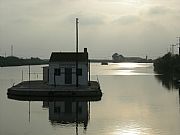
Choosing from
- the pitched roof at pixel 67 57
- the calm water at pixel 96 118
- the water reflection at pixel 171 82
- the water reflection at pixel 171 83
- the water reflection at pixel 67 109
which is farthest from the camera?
the water reflection at pixel 171 82

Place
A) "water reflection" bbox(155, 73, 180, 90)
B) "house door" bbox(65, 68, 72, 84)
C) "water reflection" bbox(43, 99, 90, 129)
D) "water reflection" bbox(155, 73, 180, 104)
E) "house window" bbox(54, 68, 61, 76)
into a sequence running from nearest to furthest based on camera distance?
"water reflection" bbox(43, 99, 90, 129)
"house door" bbox(65, 68, 72, 84)
"house window" bbox(54, 68, 61, 76)
"water reflection" bbox(155, 73, 180, 104)
"water reflection" bbox(155, 73, 180, 90)

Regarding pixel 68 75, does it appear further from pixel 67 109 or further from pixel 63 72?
pixel 67 109

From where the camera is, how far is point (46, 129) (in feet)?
59.1

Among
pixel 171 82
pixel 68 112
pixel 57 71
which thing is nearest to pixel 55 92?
pixel 57 71

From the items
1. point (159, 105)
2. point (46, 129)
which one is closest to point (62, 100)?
point (159, 105)

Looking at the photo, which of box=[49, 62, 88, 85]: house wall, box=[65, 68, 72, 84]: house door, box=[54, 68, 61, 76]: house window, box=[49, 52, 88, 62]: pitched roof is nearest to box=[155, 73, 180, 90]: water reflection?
box=[49, 52, 88, 62]: pitched roof

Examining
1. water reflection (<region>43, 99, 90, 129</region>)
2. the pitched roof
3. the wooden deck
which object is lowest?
water reflection (<region>43, 99, 90, 129</region>)

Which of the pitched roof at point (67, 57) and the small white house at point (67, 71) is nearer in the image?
the small white house at point (67, 71)

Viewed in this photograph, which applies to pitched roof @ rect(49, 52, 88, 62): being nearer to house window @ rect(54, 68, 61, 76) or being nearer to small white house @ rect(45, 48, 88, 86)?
small white house @ rect(45, 48, 88, 86)

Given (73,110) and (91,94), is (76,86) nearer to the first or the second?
(91,94)

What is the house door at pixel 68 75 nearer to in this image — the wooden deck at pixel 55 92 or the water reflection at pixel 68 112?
the wooden deck at pixel 55 92

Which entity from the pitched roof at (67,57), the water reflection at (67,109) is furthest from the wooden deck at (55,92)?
the pitched roof at (67,57)

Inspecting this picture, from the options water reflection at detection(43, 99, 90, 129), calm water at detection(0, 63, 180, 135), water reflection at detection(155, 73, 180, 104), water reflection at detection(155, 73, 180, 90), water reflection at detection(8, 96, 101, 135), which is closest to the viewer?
calm water at detection(0, 63, 180, 135)

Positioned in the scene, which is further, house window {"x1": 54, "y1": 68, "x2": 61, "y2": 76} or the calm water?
house window {"x1": 54, "y1": 68, "x2": 61, "y2": 76}
